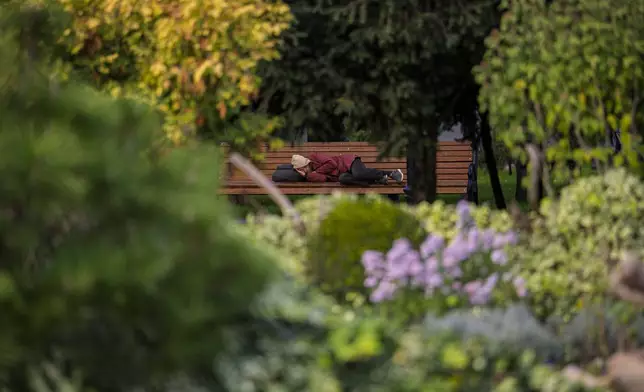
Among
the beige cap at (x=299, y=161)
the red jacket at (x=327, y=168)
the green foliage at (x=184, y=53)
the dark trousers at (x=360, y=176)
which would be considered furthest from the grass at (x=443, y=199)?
the green foliage at (x=184, y=53)

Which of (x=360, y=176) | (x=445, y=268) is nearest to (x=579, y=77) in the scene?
(x=445, y=268)

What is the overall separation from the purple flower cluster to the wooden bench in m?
7.16

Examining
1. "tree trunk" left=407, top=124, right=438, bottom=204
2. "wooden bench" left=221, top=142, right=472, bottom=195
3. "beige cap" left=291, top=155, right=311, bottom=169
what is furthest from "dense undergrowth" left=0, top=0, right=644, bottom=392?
"beige cap" left=291, top=155, right=311, bottom=169

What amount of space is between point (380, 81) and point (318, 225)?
4.20m

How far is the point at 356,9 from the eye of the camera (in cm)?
962

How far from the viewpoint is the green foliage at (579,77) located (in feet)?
23.7

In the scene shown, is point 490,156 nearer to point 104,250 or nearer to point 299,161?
point 299,161

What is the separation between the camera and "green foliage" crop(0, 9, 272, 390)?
2.95m

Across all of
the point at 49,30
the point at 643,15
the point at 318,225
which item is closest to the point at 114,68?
the point at 318,225

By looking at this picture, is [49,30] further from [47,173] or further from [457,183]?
[457,183]

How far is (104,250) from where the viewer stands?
292 cm

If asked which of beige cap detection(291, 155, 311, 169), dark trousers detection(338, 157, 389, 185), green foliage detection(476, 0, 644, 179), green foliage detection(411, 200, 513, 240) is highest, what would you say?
green foliage detection(476, 0, 644, 179)

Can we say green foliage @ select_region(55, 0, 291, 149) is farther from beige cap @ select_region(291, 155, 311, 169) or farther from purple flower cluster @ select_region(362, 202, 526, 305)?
beige cap @ select_region(291, 155, 311, 169)

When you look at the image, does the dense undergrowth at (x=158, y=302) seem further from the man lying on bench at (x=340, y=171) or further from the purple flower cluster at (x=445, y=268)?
the man lying on bench at (x=340, y=171)
